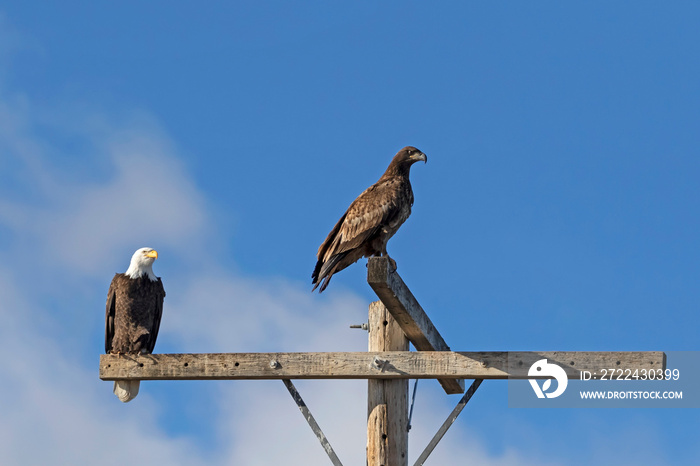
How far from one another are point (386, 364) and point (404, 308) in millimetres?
375

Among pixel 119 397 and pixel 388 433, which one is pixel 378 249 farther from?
pixel 119 397

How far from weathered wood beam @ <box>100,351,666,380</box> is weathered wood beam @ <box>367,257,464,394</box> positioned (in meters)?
0.23

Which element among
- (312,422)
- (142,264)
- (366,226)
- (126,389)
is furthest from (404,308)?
(142,264)

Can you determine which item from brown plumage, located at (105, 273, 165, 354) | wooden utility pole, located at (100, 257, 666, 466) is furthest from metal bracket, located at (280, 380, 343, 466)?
brown plumage, located at (105, 273, 165, 354)

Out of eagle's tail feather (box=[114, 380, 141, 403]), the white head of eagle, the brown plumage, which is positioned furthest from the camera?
the white head of eagle

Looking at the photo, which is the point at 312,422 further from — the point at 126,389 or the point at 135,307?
the point at 135,307

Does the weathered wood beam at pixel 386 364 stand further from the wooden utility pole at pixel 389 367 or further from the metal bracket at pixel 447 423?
the metal bracket at pixel 447 423

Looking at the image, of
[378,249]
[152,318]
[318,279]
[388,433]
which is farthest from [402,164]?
[388,433]

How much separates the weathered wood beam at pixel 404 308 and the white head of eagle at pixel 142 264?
2843mm

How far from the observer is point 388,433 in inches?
220

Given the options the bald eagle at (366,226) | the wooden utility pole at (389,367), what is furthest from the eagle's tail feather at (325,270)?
the wooden utility pole at (389,367)

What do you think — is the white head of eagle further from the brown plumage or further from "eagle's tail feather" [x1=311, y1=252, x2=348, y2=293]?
"eagle's tail feather" [x1=311, y1=252, x2=348, y2=293]

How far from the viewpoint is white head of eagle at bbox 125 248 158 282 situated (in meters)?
7.91

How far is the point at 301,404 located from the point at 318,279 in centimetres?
106
